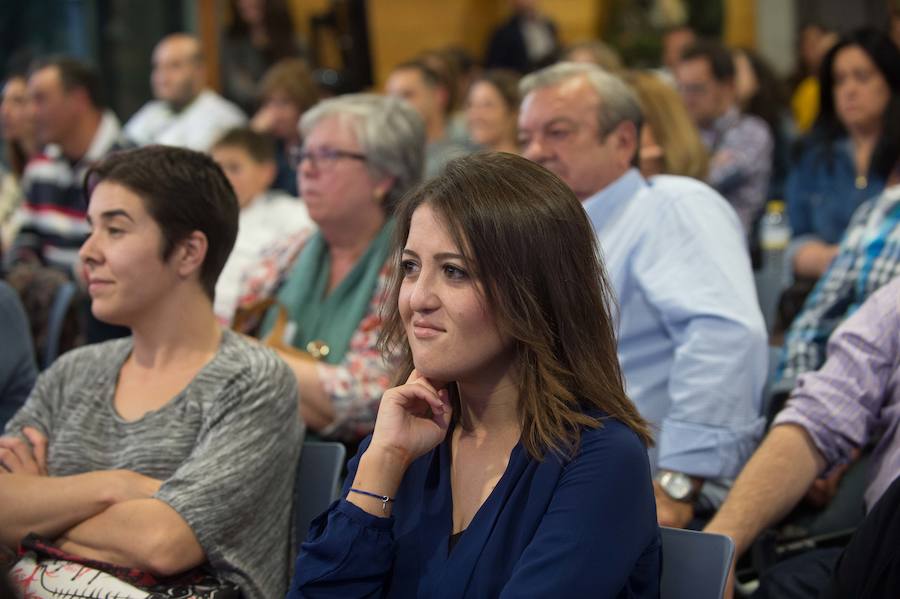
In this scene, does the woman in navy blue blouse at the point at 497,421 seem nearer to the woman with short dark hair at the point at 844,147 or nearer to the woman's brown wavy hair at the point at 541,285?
the woman's brown wavy hair at the point at 541,285

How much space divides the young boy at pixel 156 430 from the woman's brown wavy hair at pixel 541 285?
67 cm

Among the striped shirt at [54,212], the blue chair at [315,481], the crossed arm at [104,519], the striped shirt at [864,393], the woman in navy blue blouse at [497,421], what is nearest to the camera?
the woman in navy blue blouse at [497,421]

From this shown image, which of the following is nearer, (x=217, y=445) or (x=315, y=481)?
(x=217, y=445)

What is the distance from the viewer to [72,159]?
5.50 metres

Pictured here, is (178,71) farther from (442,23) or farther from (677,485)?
(677,485)

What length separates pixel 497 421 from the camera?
189 centimetres

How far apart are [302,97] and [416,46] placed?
3696mm

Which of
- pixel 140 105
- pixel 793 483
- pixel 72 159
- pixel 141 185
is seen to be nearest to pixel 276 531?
pixel 141 185

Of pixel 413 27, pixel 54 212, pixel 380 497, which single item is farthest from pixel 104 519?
pixel 413 27

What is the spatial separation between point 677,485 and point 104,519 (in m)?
1.22

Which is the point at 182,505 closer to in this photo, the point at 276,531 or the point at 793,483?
the point at 276,531

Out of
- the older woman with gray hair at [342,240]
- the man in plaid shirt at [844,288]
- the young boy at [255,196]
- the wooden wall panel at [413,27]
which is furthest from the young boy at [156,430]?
the wooden wall panel at [413,27]

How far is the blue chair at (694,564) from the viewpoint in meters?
1.84

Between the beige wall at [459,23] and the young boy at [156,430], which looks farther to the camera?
the beige wall at [459,23]
